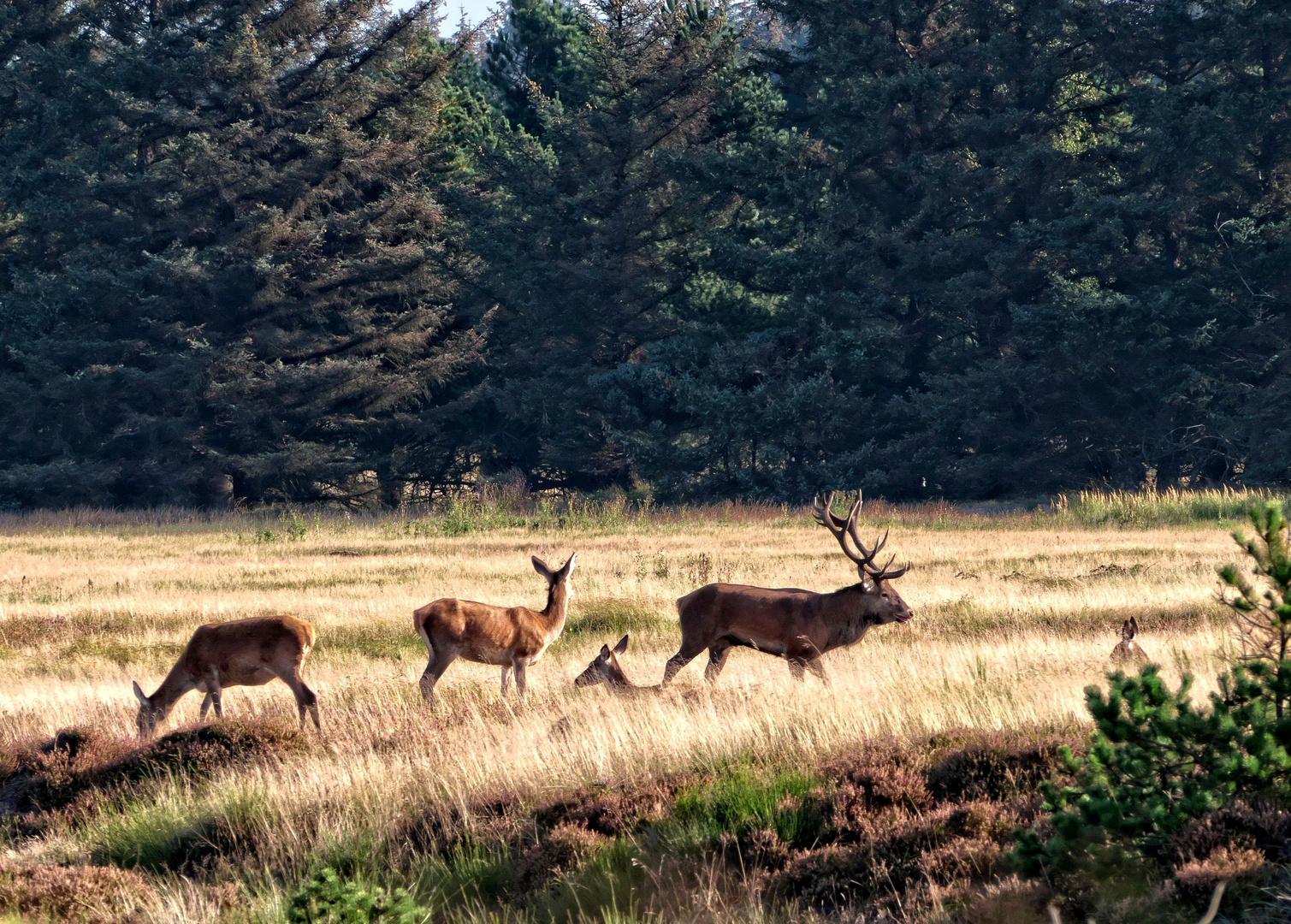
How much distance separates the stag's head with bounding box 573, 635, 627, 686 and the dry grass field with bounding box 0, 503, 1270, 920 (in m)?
0.20

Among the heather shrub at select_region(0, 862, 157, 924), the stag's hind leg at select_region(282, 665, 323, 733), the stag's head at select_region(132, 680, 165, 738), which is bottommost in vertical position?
the heather shrub at select_region(0, 862, 157, 924)

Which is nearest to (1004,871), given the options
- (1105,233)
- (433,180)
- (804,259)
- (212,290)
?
(1105,233)

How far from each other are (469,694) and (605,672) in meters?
1.72

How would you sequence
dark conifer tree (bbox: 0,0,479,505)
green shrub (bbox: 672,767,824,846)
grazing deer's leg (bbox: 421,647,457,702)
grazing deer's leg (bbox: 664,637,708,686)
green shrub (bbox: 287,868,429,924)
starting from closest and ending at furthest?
1. green shrub (bbox: 287,868,429,924)
2. green shrub (bbox: 672,767,824,846)
3. grazing deer's leg (bbox: 421,647,457,702)
4. grazing deer's leg (bbox: 664,637,708,686)
5. dark conifer tree (bbox: 0,0,479,505)

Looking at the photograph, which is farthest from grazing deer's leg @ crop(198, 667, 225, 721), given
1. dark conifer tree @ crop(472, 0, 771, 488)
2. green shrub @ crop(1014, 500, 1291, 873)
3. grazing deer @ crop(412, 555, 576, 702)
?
dark conifer tree @ crop(472, 0, 771, 488)

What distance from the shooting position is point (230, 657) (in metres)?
10.9

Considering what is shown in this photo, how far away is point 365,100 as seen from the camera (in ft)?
145

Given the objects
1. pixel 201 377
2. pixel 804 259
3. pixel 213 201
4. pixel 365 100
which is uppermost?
pixel 365 100

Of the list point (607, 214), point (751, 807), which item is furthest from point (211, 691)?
point (607, 214)

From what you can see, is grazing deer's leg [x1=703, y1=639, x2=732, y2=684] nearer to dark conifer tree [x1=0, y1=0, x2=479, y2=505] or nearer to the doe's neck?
the doe's neck

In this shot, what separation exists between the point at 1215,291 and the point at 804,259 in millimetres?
11924

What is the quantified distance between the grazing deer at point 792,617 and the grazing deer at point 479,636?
1.24 meters

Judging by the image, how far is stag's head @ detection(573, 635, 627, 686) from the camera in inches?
423

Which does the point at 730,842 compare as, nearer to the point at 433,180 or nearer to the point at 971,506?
the point at 971,506
